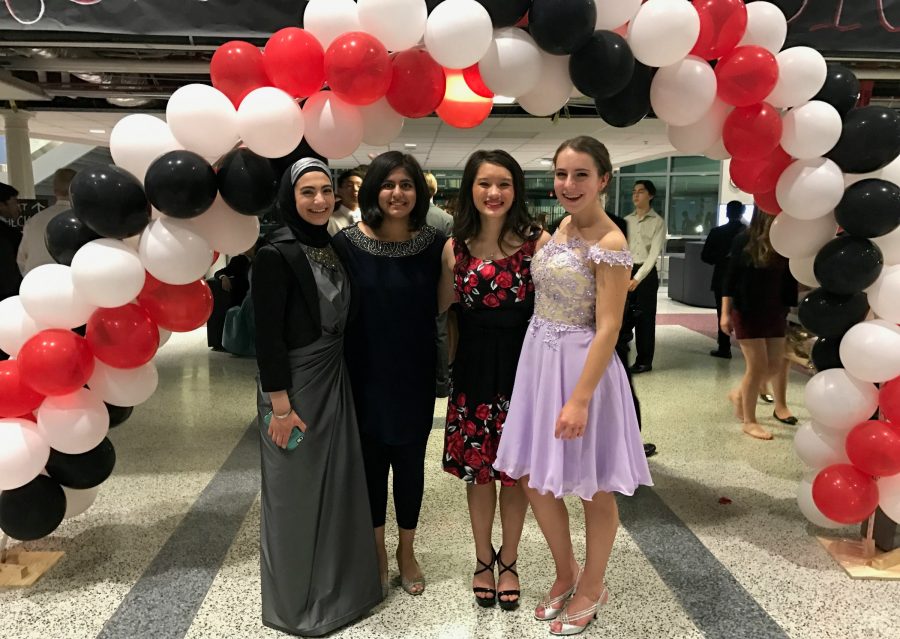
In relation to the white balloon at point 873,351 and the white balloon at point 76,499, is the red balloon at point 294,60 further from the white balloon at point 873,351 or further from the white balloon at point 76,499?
the white balloon at point 873,351

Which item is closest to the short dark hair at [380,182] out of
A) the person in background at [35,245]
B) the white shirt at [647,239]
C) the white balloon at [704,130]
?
the white balloon at [704,130]

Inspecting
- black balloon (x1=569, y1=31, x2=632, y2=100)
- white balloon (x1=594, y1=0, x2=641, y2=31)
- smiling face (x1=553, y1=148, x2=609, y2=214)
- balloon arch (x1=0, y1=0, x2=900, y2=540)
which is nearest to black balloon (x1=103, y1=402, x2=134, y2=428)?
balloon arch (x1=0, y1=0, x2=900, y2=540)

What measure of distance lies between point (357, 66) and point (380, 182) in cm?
36

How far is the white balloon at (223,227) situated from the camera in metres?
2.09

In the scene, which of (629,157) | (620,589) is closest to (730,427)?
(620,589)

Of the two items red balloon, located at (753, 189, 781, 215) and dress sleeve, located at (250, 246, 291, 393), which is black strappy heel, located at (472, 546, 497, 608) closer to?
dress sleeve, located at (250, 246, 291, 393)

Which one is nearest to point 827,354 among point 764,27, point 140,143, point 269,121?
point 764,27

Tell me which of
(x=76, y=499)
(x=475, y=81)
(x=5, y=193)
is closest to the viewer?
(x=475, y=81)

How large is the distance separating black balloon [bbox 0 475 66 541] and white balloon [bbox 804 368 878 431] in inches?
112

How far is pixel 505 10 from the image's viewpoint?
197cm

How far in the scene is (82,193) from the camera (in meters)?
1.93

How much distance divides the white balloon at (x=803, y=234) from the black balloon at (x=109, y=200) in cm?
223

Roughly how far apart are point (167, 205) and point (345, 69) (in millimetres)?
671

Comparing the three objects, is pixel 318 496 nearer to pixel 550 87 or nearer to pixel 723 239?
pixel 550 87
